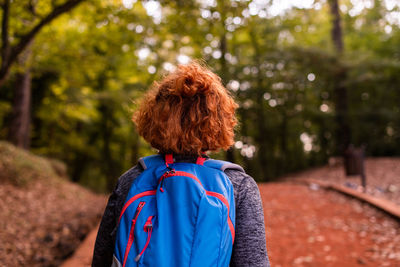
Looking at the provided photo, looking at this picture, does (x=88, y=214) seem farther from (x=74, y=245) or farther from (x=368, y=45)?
(x=368, y=45)

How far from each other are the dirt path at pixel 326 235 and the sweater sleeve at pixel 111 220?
88.1 inches

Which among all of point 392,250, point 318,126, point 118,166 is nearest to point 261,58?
point 318,126

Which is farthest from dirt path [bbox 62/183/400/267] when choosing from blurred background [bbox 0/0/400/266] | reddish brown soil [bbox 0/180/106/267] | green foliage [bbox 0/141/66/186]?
green foliage [bbox 0/141/66/186]

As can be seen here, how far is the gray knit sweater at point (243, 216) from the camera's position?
4.73 feet

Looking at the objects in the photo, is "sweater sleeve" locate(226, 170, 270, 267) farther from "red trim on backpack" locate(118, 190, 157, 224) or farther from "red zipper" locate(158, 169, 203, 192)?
"red trim on backpack" locate(118, 190, 157, 224)

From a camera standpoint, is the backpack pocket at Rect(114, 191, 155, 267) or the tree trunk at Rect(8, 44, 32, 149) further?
the tree trunk at Rect(8, 44, 32, 149)

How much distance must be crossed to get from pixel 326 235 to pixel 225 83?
28.3 feet

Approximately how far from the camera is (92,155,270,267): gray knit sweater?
1.44m

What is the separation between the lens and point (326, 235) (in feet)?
18.3

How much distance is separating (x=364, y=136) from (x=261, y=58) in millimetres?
6250

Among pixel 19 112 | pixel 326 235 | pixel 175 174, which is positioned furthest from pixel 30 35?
pixel 19 112

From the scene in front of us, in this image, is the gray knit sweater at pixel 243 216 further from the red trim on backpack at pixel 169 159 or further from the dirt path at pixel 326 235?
the dirt path at pixel 326 235

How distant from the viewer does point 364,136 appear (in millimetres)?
16719

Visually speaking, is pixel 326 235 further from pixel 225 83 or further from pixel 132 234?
pixel 225 83
